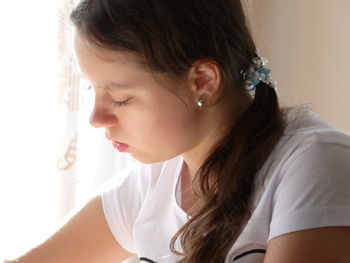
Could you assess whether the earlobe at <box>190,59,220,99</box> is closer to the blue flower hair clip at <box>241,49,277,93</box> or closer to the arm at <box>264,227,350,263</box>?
the blue flower hair clip at <box>241,49,277,93</box>

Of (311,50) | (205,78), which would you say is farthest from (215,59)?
(311,50)

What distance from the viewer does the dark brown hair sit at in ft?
3.19

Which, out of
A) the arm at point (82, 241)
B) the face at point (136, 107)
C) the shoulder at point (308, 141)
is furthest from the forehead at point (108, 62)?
the arm at point (82, 241)

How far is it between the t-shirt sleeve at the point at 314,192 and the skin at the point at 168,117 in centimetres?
2

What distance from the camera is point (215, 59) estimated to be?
102 centimetres

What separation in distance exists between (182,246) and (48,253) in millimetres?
337

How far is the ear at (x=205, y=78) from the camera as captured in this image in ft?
3.34

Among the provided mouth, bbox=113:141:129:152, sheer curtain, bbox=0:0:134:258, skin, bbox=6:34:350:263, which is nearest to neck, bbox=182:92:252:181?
skin, bbox=6:34:350:263

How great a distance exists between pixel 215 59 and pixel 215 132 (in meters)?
0.15

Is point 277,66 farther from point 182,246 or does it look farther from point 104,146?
point 182,246

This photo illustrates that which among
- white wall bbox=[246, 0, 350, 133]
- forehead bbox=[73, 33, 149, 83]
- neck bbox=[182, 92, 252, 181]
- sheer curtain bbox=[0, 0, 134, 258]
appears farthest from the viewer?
white wall bbox=[246, 0, 350, 133]

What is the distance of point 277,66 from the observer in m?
2.00

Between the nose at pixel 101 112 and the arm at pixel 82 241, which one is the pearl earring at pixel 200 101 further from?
the arm at pixel 82 241

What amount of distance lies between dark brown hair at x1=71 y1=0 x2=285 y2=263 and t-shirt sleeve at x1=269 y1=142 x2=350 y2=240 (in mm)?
87
